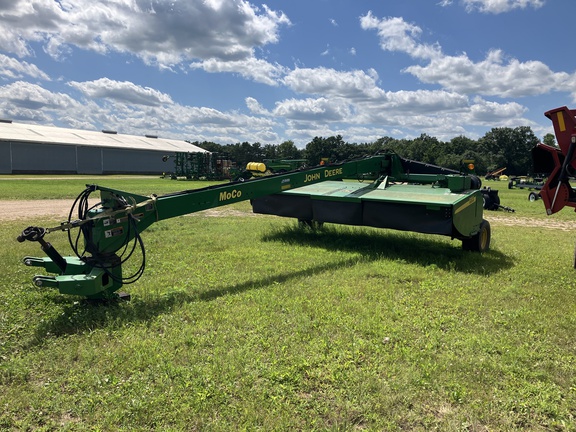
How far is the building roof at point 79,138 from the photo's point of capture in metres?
50.8

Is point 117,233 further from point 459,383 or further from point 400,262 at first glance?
point 400,262

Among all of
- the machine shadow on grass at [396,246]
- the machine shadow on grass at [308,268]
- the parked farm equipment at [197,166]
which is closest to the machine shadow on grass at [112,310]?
the machine shadow on grass at [308,268]

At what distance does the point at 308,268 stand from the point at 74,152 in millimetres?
55517

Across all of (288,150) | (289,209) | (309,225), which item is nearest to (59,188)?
(309,225)

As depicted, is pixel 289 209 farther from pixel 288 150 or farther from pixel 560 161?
pixel 288 150

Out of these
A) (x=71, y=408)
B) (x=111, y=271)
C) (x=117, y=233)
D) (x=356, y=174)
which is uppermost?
(x=356, y=174)

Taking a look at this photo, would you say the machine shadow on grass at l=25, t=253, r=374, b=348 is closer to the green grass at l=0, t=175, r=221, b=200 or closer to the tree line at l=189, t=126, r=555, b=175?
the green grass at l=0, t=175, r=221, b=200

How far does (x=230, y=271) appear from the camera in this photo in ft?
19.6

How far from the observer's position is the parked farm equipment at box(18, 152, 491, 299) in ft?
14.0

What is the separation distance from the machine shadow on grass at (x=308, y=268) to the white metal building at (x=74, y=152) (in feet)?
164

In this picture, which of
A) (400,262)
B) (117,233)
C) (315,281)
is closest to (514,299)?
(400,262)

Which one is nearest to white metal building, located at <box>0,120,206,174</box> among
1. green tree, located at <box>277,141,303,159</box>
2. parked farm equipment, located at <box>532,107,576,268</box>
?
green tree, located at <box>277,141,303,159</box>

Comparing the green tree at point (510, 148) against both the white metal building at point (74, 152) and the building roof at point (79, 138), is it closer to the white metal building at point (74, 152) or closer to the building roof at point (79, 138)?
the building roof at point (79, 138)

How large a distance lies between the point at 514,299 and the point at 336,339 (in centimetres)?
257
